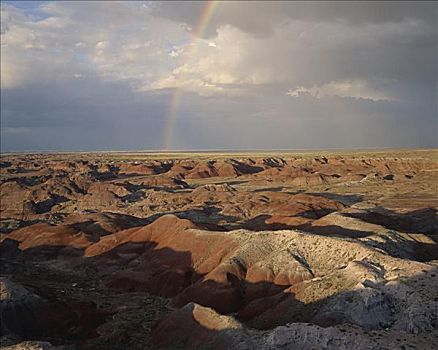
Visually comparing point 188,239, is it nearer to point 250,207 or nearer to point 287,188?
point 250,207

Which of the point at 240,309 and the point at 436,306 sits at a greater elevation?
the point at 436,306

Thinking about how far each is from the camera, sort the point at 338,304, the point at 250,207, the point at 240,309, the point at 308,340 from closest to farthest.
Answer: the point at 308,340 < the point at 338,304 < the point at 240,309 < the point at 250,207

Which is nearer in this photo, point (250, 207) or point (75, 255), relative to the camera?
point (75, 255)

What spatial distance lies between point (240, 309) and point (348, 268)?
27.7 feet

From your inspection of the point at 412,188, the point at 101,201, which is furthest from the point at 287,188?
the point at 101,201

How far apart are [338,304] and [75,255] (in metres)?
35.3

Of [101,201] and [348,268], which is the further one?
[101,201]

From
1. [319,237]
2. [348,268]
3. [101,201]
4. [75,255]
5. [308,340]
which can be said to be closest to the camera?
[308,340]

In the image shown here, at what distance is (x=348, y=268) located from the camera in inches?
1206

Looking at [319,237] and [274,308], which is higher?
[319,237]

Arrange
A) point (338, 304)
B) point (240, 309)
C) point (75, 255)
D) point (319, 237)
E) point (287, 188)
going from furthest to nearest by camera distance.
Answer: point (287, 188) → point (75, 255) → point (319, 237) → point (240, 309) → point (338, 304)

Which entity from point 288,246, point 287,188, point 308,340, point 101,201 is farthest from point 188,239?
point 287,188

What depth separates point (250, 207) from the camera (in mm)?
80312

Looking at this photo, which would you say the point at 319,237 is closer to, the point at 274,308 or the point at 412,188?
the point at 274,308
